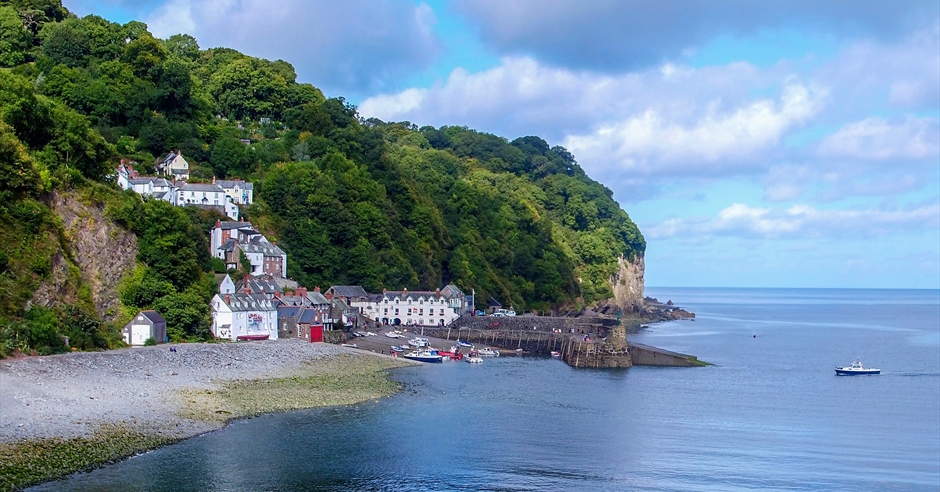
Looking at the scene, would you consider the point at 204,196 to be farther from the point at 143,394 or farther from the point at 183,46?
the point at 183,46

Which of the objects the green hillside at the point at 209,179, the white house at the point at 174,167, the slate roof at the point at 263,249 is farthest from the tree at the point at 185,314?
the white house at the point at 174,167

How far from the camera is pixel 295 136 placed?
105938 mm

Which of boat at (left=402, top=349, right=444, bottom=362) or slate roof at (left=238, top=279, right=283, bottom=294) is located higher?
slate roof at (left=238, top=279, right=283, bottom=294)

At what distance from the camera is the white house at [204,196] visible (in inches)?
3221

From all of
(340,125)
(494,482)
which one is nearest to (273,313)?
(494,482)

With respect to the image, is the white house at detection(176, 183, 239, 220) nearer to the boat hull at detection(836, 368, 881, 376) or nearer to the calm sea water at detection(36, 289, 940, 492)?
the calm sea water at detection(36, 289, 940, 492)

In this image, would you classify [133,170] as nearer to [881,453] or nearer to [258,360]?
[258,360]

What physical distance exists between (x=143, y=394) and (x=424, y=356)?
33.5 m

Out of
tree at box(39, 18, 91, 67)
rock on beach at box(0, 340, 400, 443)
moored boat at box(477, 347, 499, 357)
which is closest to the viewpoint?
rock on beach at box(0, 340, 400, 443)

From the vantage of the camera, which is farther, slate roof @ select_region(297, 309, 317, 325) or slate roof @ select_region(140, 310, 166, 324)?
slate roof @ select_region(297, 309, 317, 325)

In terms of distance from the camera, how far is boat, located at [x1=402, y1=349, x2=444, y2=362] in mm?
72875

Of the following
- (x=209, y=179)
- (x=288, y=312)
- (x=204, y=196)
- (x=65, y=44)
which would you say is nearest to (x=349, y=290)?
(x=288, y=312)

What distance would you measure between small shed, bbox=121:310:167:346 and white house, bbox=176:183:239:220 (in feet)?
89.9

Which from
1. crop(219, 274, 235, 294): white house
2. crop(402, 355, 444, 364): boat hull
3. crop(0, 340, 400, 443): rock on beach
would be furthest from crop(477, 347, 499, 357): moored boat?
crop(0, 340, 400, 443): rock on beach
